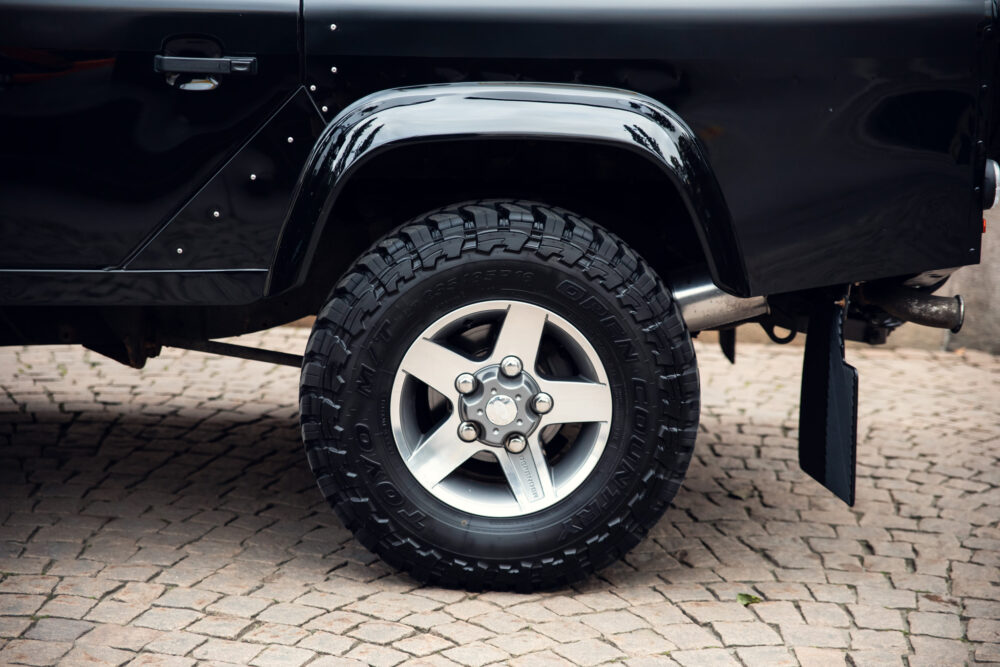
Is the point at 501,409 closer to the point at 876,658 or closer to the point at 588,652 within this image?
the point at 588,652

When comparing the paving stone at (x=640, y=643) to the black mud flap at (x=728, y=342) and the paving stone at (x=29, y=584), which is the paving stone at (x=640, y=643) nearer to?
the paving stone at (x=29, y=584)

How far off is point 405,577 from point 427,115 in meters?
1.29

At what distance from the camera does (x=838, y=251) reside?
2.79m

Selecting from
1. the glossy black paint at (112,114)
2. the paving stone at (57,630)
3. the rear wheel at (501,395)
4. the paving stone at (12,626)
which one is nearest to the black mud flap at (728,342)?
the rear wheel at (501,395)

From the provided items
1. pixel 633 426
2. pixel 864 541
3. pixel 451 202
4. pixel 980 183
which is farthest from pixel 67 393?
pixel 980 183

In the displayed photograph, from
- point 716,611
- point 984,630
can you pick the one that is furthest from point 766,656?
point 984,630

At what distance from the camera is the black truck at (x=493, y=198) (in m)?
2.59

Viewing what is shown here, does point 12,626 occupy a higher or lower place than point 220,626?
lower

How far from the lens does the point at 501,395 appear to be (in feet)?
9.19

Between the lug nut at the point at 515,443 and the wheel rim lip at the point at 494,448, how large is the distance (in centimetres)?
5

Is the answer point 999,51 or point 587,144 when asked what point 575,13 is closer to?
point 587,144

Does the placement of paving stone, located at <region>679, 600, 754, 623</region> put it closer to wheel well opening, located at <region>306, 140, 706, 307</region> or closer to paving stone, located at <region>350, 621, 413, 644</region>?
paving stone, located at <region>350, 621, 413, 644</region>

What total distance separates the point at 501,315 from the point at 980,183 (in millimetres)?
1297

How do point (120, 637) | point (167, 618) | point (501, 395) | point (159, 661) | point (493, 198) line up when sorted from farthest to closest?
point (493, 198) < point (501, 395) < point (167, 618) < point (120, 637) < point (159, 661)
